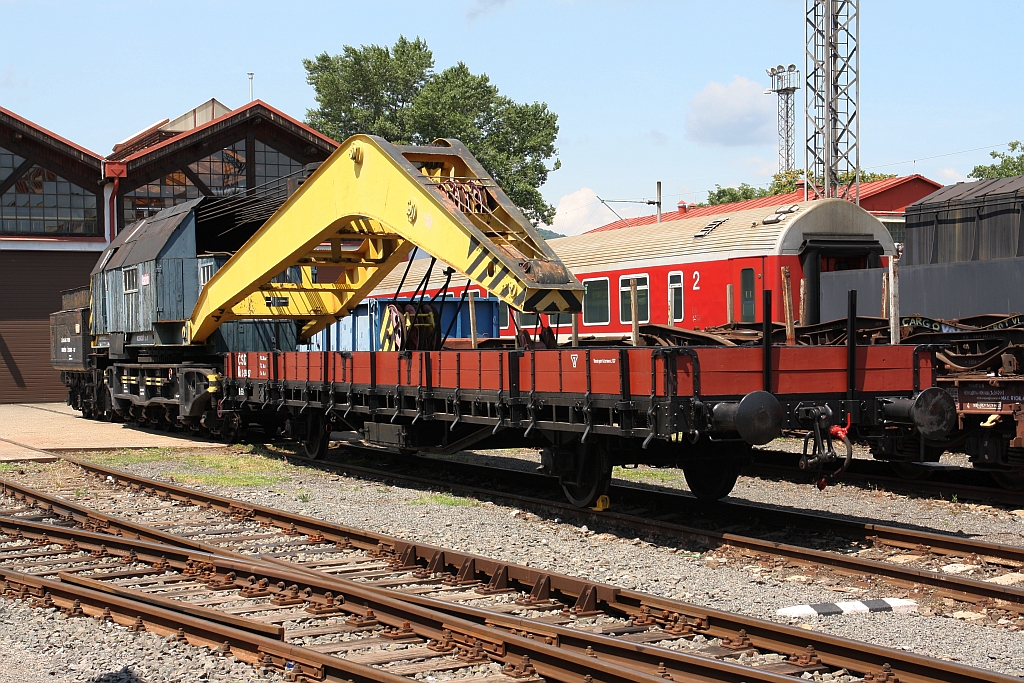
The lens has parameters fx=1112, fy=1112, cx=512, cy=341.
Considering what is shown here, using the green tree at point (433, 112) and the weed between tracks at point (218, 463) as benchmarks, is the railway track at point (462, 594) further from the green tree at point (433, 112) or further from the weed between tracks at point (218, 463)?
the green tree at point (433, 112)

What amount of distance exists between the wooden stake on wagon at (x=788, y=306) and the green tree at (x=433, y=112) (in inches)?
1541

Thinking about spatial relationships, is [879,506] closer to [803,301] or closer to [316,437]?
[803,301]

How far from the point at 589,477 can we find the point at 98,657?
5787 millimetres

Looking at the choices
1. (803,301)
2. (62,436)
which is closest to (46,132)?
(62,436)

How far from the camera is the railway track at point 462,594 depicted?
243 inches

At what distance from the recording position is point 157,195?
34.9m

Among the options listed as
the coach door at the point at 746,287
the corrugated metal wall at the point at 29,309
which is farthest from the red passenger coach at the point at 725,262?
the corrugated metal wall at the point at 29,309

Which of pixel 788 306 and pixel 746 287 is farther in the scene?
pixel 746 287

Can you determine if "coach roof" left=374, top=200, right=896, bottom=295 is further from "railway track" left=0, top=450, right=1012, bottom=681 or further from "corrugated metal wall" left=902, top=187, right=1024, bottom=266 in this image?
"railway track" left=0, top=450, right=1012, bottom=681

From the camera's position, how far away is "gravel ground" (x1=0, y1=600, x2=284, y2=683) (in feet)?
20.7

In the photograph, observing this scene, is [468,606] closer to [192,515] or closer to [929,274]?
[192,515]

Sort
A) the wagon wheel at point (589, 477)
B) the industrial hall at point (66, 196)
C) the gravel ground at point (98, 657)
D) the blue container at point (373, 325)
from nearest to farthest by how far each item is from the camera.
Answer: the gravel ground at point (98, 657) < the wagon wheel at point (589, 477) < the blue container at point (373, 325) < the industrial hall at point (66, 196)

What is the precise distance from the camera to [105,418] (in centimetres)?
2642

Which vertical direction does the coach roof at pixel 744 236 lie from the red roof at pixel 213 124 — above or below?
below
